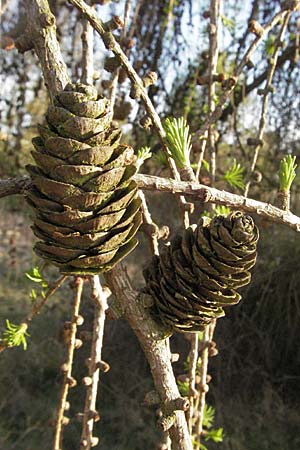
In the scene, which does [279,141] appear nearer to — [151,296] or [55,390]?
[55,390]

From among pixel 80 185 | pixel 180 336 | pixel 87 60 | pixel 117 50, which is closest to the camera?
pixel 80 185

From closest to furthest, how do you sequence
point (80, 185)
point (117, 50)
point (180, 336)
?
point (80, 185)
point (117, 50)
point (180, 336)

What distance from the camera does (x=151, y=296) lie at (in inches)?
16.9

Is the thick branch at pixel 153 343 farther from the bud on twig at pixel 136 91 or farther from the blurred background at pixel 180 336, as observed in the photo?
the blurred background at pixel 180 336

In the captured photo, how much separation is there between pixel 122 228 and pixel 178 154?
4.5 inches

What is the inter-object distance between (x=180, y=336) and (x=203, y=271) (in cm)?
123

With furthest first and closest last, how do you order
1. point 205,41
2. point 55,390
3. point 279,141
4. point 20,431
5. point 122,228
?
point 279,141 → point 205,41 → point 55,390 → point 20,431 → point 122,228

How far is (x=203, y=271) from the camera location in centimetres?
41

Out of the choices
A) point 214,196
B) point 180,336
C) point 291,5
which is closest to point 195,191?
point 214,196

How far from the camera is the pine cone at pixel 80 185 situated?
1.12ft

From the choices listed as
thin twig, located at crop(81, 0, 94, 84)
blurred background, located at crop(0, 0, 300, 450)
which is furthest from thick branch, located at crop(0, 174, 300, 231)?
blurred background, located at crop(0, 0, 300, 450)

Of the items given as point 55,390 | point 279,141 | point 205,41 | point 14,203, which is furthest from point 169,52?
point 55,390

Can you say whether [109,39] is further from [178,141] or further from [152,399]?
[152,399]

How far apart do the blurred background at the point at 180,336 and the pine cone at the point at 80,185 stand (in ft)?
2.59
